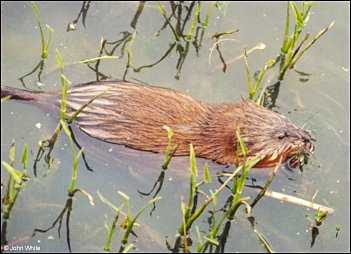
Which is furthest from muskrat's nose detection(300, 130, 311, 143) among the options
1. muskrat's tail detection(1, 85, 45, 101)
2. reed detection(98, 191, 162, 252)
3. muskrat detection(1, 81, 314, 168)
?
muskrat's tail detection(1, 85, 45, 101)

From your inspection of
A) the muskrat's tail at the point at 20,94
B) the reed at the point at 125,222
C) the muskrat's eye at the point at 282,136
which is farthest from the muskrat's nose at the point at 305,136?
the muskrat's tail at the point at 20,94

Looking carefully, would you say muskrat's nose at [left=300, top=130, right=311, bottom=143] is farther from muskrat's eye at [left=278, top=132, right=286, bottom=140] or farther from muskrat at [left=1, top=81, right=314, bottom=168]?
muskrat's eye at [left=278, top=132, right=286, bottom=140]

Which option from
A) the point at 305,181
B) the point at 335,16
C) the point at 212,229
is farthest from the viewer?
the point at 335,16

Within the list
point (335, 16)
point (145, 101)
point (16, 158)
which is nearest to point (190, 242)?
point (145, 101)

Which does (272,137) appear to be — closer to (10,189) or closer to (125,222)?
(125,222)

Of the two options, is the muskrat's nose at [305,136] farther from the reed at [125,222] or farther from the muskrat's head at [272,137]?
the reed at [125,222]

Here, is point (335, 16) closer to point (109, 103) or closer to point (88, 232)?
point (109, 103)

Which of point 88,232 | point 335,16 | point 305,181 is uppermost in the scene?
point 335,16

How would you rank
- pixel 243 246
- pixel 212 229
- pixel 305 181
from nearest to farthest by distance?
pixel 212 229 < pixel 243 246 < pixel 305 181
